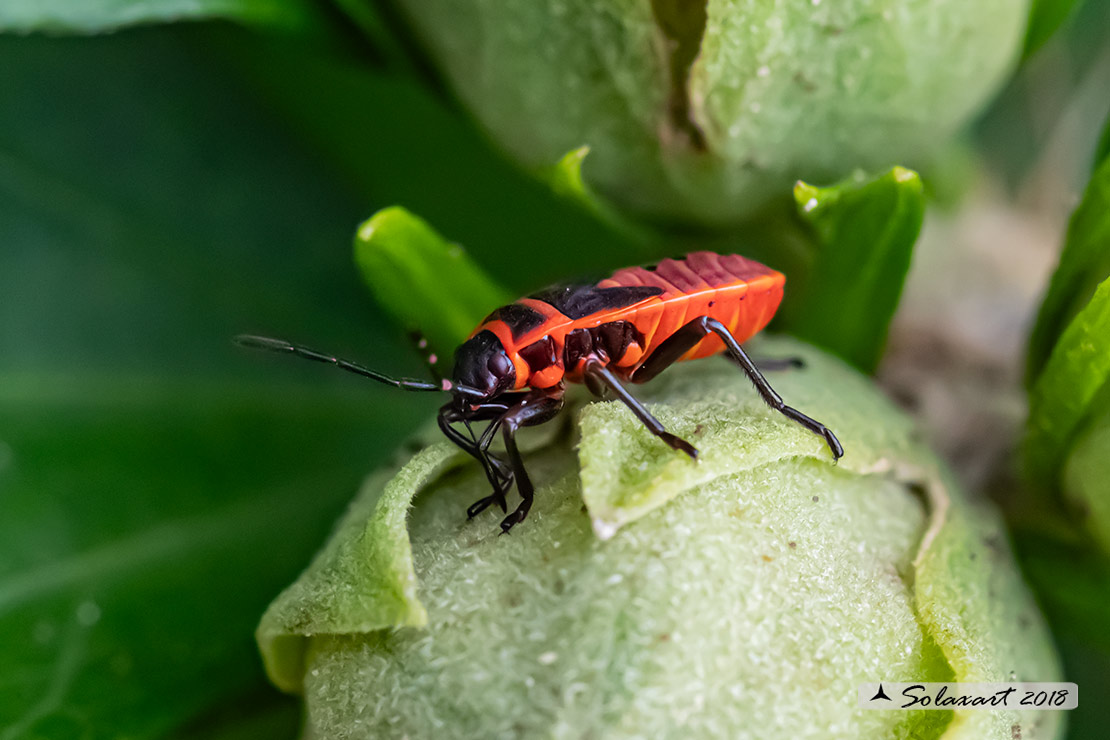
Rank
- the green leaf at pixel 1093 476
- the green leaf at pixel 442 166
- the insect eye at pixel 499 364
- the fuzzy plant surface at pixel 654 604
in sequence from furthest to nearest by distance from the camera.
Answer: the green leaf at pixel 442 166 < the insect eye at pixel 499 364 < the green leaf at pixel 1093 476 < the fuzzy plant surface at pixel 654 604

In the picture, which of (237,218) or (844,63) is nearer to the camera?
(844,63)

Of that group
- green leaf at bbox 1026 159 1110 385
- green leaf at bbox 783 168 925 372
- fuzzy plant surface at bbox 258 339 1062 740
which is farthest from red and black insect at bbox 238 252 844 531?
green leaf at bbox 1026 159 1110 385

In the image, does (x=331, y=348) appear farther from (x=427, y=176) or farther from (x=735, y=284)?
(x=735, y=284)

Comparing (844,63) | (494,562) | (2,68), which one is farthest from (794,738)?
(2,68)

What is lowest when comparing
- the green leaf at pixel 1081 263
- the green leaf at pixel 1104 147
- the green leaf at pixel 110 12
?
the green leaf at pixel 1081 263

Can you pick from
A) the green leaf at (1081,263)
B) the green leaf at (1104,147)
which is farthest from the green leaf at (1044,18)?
the green leaf at (1081,263)

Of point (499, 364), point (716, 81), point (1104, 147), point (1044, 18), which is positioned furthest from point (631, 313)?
point (1044, 18)

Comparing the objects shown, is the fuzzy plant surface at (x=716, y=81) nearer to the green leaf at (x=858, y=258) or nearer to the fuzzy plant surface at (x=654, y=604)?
the green leaf at (x=858, y=258)
